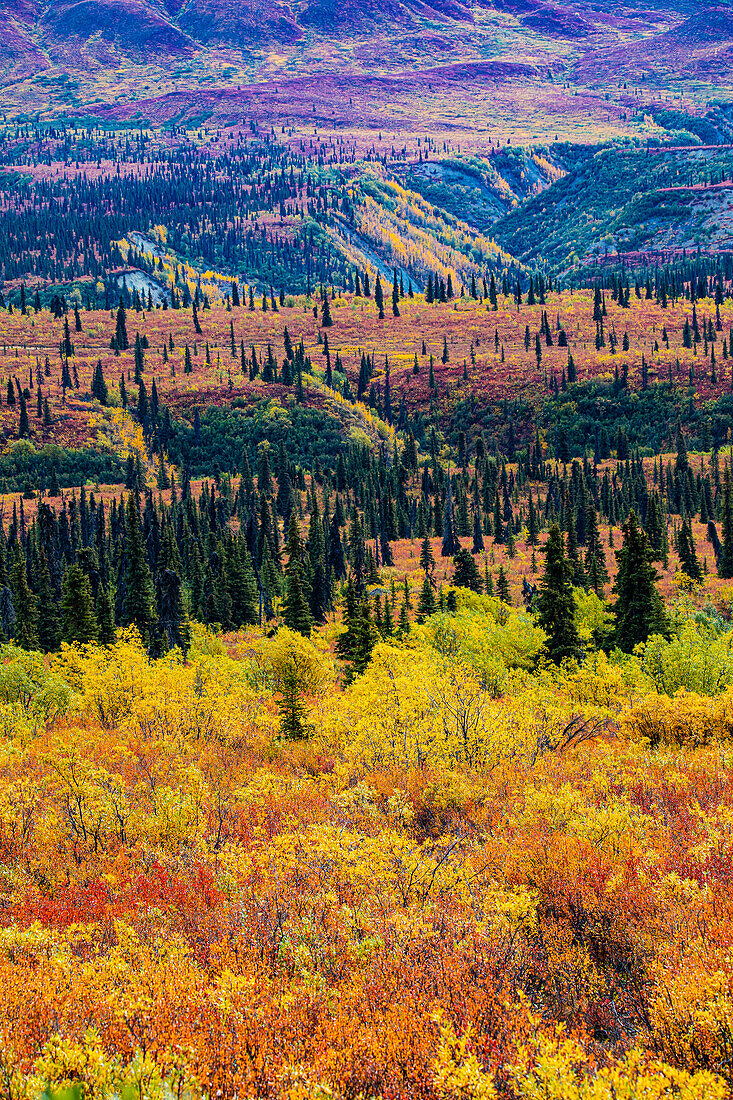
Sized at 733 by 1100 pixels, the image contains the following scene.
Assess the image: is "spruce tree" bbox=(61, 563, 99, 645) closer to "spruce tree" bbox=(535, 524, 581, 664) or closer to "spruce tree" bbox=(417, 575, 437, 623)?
"spruce tree" bbox=(417, 575, 437, 623)

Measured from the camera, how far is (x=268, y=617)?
97.8 meters

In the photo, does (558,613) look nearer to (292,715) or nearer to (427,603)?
(292,715)

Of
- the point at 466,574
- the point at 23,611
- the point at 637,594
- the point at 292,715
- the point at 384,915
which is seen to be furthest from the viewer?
the point at 466,574

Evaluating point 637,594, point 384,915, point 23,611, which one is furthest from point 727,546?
point 384,915

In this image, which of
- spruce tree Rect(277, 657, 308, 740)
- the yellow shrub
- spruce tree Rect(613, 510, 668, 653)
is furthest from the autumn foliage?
spruce tree Rect(613, 510, 668, 653)

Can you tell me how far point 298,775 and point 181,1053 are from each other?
48.0ft

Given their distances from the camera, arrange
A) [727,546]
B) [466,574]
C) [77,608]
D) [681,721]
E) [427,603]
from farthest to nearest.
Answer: [727,546] < [466,574] < [427,603] < [77,608] < [681,721]

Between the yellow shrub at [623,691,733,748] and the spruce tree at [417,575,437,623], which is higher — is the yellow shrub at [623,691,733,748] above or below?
above

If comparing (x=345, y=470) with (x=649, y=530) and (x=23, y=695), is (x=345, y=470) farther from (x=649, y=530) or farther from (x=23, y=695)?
(x=23, y=695)

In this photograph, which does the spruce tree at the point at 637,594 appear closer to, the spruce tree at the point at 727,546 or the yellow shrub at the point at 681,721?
the yellow shrub at the point at 681,721

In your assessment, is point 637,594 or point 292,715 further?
point 637,594

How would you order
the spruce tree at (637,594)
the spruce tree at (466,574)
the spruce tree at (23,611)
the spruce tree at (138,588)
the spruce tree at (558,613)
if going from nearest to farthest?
the spruce tree at (558,613)
the spruce tree at (637,594)
the spruce tree at (138,588)
the spruce tree at (23,611)
the spruce tree at (466,574)

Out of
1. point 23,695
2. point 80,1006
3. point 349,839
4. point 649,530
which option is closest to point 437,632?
point 23,695

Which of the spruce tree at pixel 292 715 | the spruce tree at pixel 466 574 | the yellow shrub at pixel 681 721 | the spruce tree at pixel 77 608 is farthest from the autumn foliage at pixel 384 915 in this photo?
the spruce tree at pixel 466 574
